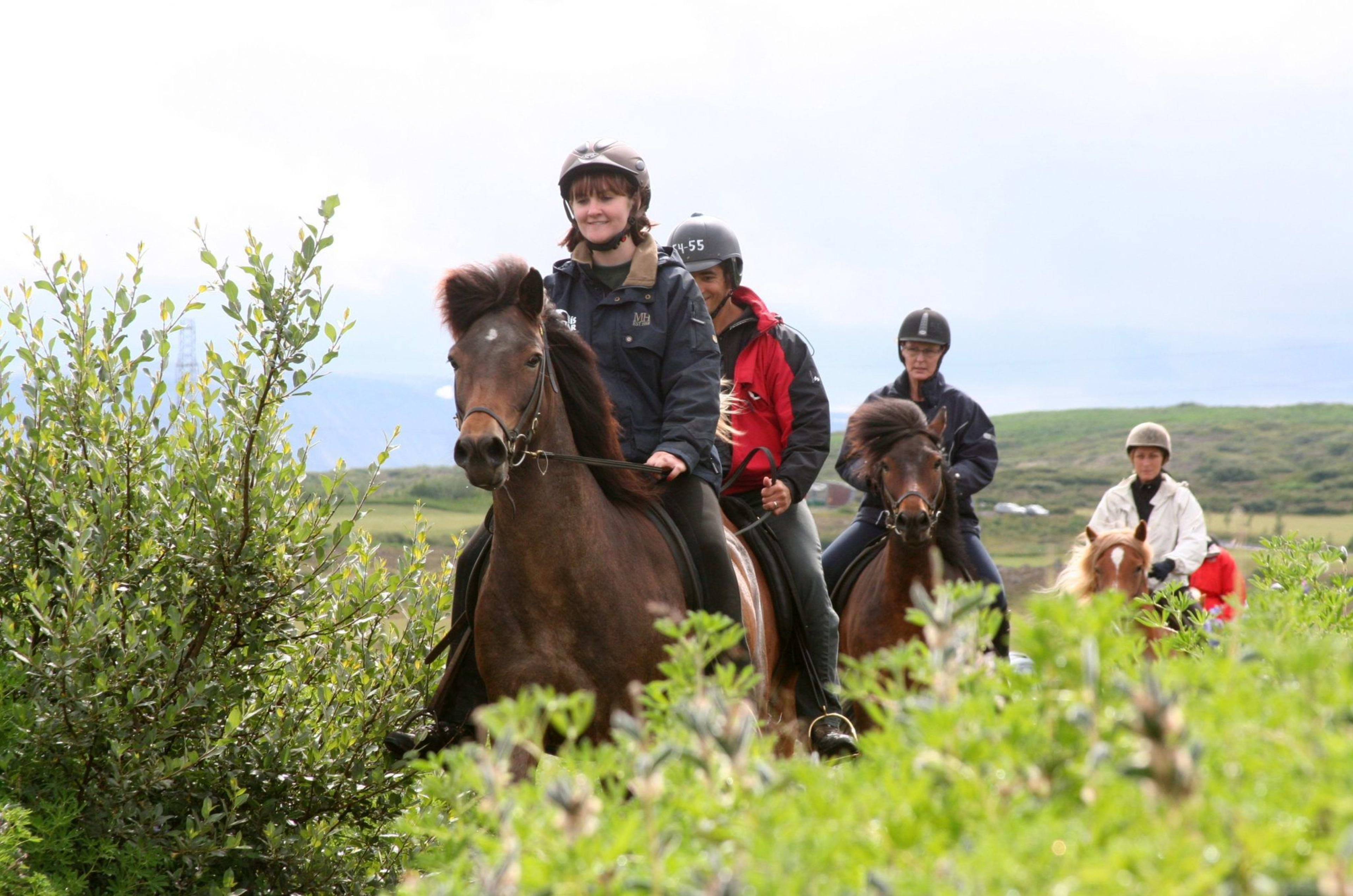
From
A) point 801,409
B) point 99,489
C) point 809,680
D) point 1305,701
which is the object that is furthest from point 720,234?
point 1305,701

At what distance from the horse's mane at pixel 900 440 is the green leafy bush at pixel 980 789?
649cm

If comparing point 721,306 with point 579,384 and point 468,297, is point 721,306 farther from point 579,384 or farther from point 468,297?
point 468,297

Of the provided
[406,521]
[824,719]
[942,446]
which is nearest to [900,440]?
[942,446]

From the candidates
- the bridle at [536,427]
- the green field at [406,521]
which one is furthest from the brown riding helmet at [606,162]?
the green field at [406,521]

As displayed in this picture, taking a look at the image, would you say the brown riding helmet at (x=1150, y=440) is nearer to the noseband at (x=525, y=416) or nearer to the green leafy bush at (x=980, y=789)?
the noseband at (x=525, y=416)

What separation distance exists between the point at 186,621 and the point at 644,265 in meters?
2.63

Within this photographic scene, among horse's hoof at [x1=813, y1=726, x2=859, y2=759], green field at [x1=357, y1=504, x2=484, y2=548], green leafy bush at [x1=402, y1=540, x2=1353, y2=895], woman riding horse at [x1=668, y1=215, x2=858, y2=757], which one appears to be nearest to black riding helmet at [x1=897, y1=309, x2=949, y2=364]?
woman riding horse at [x1=668, y1=215, x2=858, y2=757]

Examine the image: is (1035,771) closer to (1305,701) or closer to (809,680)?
(1305,701)

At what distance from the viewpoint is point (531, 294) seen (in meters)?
5.20

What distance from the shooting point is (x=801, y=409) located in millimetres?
7441

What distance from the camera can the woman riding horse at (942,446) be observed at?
29.7 feet

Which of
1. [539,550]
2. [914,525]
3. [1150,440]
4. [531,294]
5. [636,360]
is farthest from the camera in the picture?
[1150,440]

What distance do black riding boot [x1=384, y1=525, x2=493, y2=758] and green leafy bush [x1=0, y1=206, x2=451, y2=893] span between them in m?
0.19

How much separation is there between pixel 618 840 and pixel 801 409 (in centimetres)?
610
